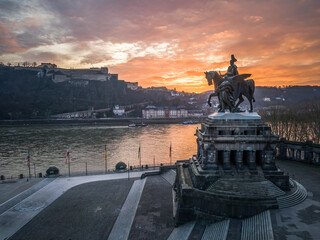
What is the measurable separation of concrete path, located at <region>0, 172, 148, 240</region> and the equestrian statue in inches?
556

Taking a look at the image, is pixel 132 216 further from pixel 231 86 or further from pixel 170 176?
pixel 231 86

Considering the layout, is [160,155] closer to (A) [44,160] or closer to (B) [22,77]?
(A) [44,160]

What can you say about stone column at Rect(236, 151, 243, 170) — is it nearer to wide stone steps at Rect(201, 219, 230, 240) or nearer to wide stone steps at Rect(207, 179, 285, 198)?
wide stone steps at Rect(207, 179, 285, 198)

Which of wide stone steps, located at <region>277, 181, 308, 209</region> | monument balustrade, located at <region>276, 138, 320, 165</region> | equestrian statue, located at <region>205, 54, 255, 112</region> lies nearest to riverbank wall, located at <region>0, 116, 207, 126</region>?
monument balustrade, located at <region>276, 138, 320, 165</region>

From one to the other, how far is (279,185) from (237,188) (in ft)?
11.6

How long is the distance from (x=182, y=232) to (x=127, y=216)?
15.4 ft

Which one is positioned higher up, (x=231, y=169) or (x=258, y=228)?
(x=231, y=169)

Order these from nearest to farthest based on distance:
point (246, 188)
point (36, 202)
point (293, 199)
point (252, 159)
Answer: point (293, 199)
point (246, 188)
point (252, 159)
point (36, 202)

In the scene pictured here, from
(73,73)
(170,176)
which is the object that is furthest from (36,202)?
(73,73)

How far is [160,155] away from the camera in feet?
135

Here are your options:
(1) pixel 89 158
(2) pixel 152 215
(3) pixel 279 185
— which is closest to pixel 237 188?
(3) pixel 279 185

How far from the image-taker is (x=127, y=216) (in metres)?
15.9

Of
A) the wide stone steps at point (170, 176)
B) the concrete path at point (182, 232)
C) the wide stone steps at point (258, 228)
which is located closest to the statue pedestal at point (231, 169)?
the concrete path at point (182, 232)

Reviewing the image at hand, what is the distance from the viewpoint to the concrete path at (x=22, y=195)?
1824 centimetres
